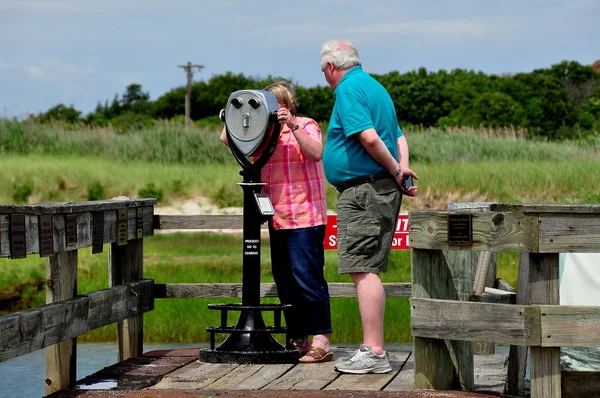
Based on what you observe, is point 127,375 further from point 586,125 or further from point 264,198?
point 586,125

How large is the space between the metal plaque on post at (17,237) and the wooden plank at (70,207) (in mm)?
37

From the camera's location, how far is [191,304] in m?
13.5

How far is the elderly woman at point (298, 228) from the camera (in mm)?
6730

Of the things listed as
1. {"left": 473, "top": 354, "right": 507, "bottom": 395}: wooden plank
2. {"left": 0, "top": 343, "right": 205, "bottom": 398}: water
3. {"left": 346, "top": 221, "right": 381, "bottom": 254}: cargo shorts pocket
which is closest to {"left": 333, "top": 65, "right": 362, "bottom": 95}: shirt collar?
{"left": 346, "top": 221, "right": 381, "bottom": 254}: cargo shorts pocket

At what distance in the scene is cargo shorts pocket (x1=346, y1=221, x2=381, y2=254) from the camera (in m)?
6.03

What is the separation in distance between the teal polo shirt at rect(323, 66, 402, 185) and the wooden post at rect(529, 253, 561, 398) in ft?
3.79

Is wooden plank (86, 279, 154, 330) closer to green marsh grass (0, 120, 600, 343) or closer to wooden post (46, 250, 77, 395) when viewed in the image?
wooden post (46, 250, 77, 395)

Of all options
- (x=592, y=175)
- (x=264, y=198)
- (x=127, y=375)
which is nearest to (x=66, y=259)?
(x=127, y=375)

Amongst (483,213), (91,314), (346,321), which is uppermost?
(483,213)

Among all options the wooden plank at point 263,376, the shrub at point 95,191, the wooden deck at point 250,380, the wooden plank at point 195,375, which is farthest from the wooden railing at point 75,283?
the shrub at point 95,191

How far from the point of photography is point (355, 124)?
604 centimetres

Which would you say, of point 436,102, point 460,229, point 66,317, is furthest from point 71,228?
point 436,102

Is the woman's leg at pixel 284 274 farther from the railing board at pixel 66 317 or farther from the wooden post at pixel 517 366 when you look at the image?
the wooden post at pixel 517 366

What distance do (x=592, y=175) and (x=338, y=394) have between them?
60.1 ft
